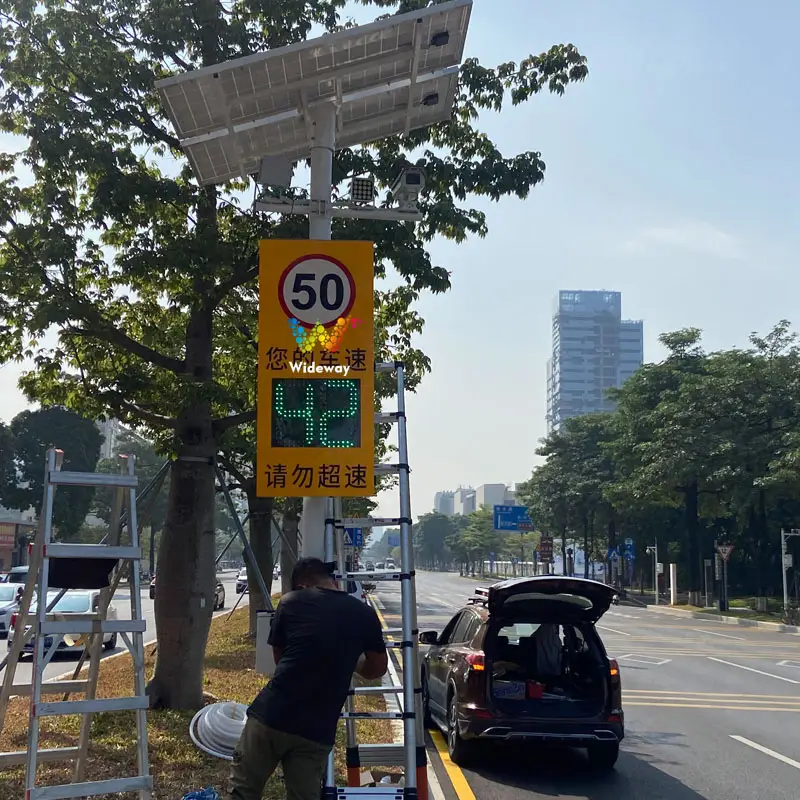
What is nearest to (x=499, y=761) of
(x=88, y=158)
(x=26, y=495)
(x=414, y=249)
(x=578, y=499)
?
(x=414, y=249)

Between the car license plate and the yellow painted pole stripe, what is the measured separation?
0.81 metres

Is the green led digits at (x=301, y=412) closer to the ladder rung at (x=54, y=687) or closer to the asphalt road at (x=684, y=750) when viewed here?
the ladder rung at (x=54, y=687)

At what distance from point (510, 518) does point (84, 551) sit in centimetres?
6283

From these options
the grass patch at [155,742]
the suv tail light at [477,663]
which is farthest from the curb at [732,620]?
the suv tail light at [477,663]

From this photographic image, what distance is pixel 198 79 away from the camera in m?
7.18

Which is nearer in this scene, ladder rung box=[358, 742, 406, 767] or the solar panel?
ladder rung box=[358, 742, 406, 767]

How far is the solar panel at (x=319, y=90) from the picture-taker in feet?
23.8

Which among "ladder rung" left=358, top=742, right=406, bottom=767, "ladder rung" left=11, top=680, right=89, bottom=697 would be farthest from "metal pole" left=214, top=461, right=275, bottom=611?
"ladder rung" left=358, top=742, right=406, bottom=767

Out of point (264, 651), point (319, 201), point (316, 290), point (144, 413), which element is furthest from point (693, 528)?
point (316, 290)

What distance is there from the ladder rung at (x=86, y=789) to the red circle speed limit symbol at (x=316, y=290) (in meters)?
3.09

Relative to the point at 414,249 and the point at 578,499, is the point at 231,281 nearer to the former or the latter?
the point at 414,249

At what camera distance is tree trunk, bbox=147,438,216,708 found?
9.98m

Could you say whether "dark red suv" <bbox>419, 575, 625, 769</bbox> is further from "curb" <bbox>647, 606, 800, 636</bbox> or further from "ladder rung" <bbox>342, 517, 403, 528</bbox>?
"curb" <bbox>647, 606, 800, 636</bbox>

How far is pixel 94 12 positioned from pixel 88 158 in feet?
5.74
